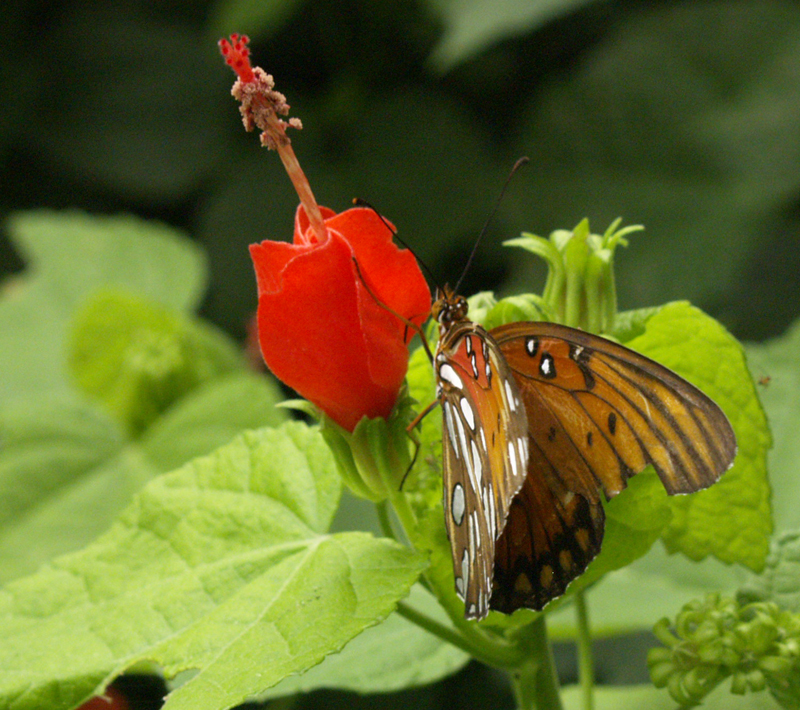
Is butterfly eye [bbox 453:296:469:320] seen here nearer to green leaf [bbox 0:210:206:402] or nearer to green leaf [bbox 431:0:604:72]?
green leaf [bbox 431:0:604:72]

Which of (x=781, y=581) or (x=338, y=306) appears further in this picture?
(x=781, y=581)

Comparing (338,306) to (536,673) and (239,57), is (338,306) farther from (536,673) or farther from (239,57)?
(536,673)

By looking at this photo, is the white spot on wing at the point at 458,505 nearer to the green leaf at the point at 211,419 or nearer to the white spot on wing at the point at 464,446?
the white spot on wing at the point at 464,446

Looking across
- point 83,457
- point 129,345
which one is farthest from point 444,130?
point 83,457

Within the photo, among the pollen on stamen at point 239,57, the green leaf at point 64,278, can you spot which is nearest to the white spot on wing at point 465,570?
the pollen on stamen at point 239,57

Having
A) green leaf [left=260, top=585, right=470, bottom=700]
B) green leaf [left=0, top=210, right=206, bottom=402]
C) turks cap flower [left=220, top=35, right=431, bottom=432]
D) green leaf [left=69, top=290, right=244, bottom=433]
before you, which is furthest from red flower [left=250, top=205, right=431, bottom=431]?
green leaf [left=0, top=210, right=206, bottom=402]
